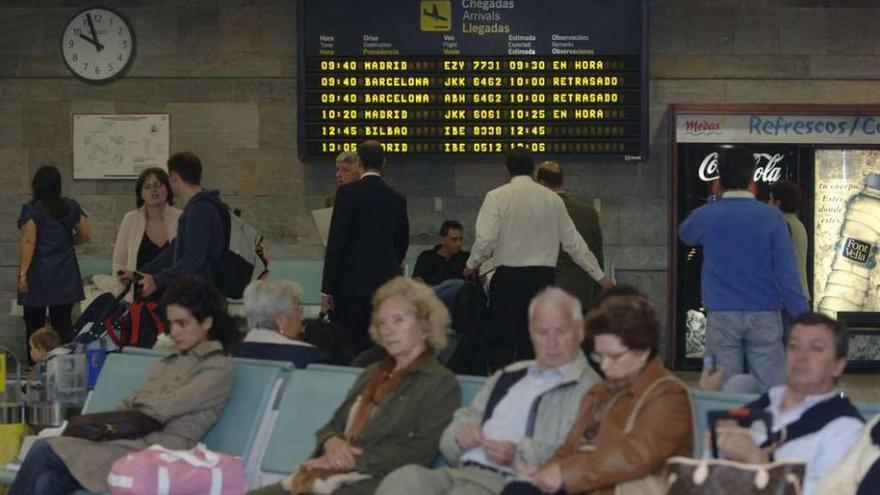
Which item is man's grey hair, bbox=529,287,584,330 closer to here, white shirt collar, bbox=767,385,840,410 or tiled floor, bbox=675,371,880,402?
white shirt collar, bbox=767,385,840,410

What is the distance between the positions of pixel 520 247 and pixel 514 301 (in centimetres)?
31

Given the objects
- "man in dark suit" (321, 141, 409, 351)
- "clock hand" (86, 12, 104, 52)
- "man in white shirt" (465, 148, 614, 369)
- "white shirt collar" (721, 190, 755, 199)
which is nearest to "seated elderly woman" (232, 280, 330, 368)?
"man in dark suit" (321, 141, 409, 351)

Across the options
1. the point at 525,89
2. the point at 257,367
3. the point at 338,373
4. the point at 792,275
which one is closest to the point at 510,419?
the point at 338,373

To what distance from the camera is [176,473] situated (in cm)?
554

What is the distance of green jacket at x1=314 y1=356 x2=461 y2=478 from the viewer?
521 centimetres

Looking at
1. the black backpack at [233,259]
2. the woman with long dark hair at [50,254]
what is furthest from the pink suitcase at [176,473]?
the woman with long dark hair at [50,254]

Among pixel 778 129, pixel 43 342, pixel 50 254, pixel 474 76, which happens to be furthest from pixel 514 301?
pixel 778 129

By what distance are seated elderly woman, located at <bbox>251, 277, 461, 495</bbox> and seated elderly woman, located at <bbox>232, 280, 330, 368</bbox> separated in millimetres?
1067

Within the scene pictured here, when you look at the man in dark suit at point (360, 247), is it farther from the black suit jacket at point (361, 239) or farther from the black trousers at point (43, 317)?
the black trousers at point (43, 317)

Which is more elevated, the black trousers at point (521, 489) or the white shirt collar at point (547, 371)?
the white shirt collar at point (547, 371)

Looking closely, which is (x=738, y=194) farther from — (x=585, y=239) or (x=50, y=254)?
(x=50, y=254)

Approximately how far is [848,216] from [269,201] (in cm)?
477

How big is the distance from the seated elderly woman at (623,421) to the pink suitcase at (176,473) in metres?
1.31

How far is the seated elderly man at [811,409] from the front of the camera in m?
4.27
